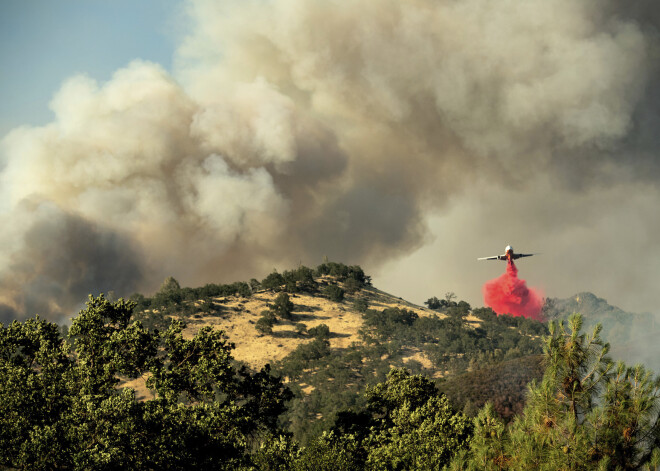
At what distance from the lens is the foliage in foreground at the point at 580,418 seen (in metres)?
19.1

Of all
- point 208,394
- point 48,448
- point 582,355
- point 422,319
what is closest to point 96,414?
point 48,448

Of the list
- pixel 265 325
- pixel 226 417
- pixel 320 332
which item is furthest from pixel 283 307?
pixel 226 417

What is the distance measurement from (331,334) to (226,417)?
4910 inches

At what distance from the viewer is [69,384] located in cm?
3538

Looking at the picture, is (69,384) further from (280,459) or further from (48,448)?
(280,459)

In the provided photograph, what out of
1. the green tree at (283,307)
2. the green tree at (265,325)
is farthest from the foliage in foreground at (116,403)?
the green tree at (283,307)

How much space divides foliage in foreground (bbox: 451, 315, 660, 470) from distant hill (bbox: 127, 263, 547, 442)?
84810 millimetres

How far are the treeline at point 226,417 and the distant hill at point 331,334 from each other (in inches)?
2384

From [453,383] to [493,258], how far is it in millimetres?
56589

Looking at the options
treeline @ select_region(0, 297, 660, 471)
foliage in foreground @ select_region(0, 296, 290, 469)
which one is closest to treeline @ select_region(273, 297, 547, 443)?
treeline @ select_region(0, 297, 660, 471)

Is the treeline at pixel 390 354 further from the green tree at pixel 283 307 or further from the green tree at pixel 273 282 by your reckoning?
the green tree at pixel 273 282

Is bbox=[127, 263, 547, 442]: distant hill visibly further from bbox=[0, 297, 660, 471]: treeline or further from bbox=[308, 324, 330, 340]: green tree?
bbox=[0, 297, 660, 471]: treeline

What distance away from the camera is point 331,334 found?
161m

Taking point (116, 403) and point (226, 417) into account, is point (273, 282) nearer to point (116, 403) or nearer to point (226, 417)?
point (226, 417)
